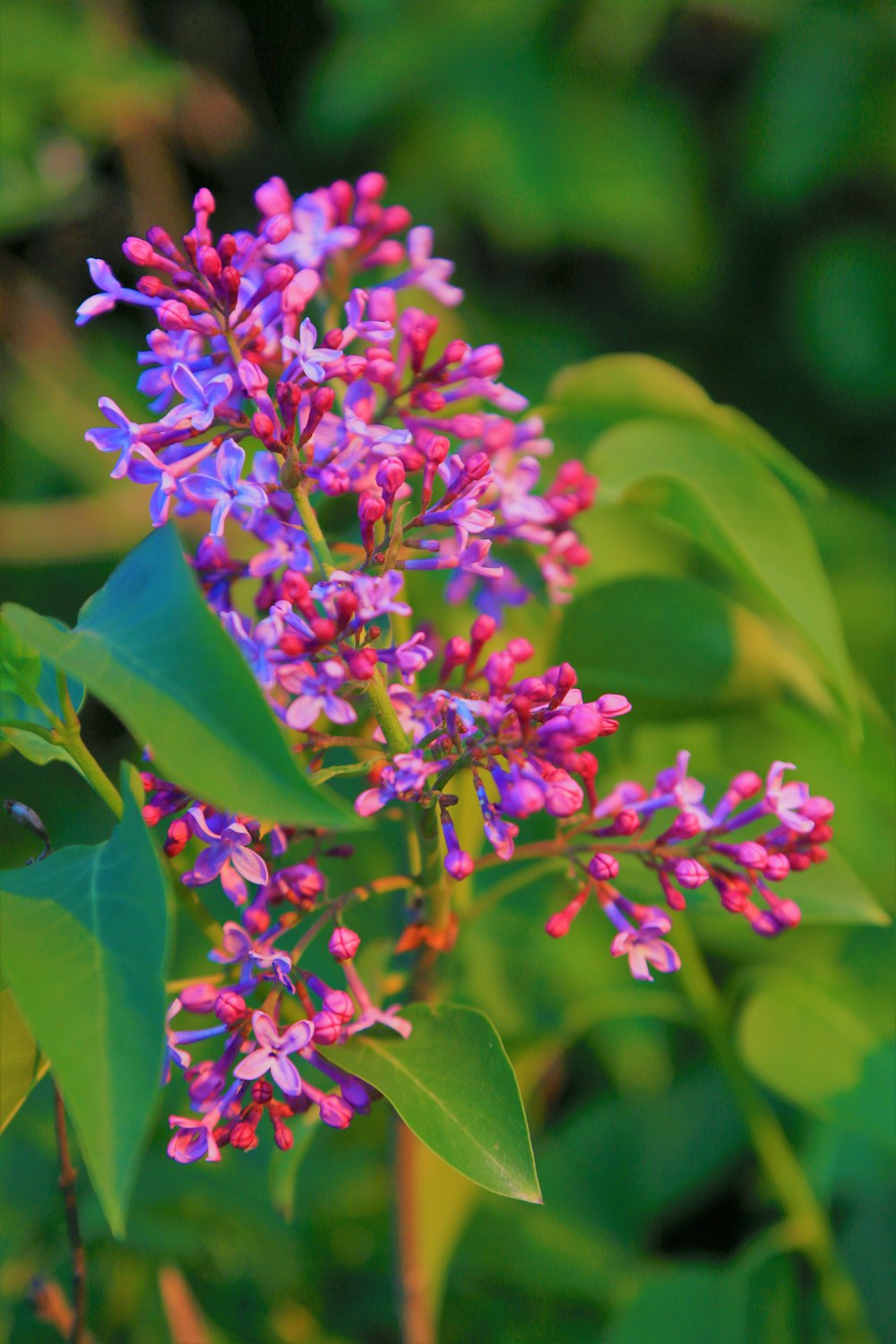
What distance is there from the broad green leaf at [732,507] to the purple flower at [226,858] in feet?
1.53

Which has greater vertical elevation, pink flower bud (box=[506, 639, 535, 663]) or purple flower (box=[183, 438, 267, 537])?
purple flower (box=[183, 438, 267, 537])

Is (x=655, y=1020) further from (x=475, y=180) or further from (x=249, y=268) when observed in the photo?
(x=475, y=180)

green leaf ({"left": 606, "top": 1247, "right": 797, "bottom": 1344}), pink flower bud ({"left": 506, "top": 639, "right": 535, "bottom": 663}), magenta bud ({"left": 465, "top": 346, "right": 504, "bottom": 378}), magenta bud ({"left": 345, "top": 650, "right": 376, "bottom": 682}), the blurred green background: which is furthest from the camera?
the blurred green background

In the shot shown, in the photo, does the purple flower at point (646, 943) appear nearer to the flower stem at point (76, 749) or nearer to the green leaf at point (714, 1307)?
the flower stem at point (76, 749)

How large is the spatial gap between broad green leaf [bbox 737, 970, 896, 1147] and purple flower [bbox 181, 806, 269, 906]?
0.55 m

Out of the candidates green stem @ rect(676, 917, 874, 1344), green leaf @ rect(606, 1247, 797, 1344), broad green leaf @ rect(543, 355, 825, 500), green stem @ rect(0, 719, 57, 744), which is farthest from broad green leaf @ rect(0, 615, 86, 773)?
green leaf @ rect(606, 1247, 797, 1344)

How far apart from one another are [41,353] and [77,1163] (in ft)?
7.46

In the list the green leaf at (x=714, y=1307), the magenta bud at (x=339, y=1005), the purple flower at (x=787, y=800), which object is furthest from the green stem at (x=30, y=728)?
the green leaf at (x=714, y=1307)

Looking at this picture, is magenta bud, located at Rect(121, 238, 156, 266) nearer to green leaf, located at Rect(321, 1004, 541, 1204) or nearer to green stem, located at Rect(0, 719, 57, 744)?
green stem, located at Rect(0, 719, 57, 744)

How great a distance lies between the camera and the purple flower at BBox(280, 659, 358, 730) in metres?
0.64

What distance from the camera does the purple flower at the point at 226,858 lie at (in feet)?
2.15

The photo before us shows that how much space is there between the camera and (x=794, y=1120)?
65.0 inches

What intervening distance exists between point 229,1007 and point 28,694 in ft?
0.73

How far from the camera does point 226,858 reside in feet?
2.22
